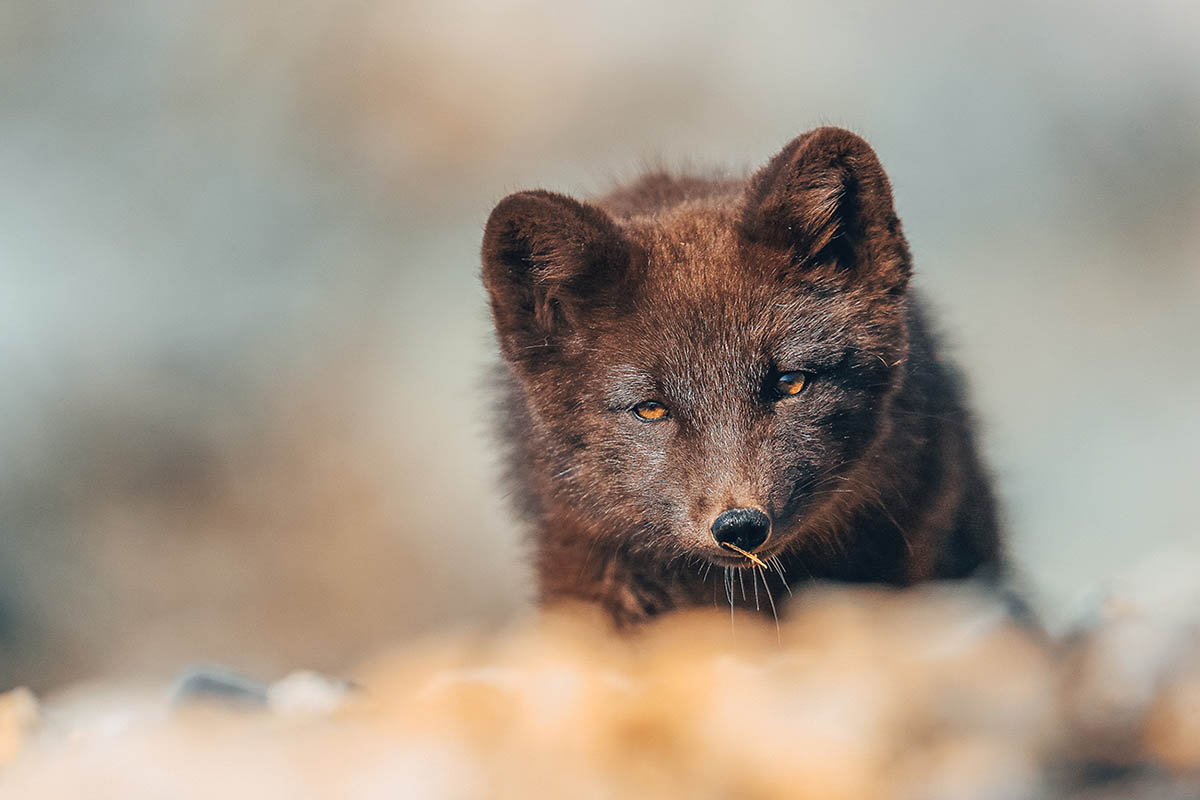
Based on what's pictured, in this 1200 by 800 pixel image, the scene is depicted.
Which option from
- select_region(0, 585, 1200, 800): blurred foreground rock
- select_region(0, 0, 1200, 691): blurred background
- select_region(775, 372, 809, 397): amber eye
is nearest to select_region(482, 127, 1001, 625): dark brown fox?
select_region(775, 372, 809, 397): amber eye

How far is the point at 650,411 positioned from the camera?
3.68 m

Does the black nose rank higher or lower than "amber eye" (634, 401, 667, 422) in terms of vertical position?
lower

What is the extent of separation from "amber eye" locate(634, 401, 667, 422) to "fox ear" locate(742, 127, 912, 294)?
59cm

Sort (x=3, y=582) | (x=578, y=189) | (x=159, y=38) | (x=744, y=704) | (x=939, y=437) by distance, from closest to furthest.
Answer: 1. (x=744, y=704)
2. (x=939, y=437)
3. (x=578, y=189)
4. (x=3, y=582)
5. (x=159, y=38)

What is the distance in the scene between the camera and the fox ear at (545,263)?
3643mm

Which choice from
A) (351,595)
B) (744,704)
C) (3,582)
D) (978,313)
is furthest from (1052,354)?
(3,582)

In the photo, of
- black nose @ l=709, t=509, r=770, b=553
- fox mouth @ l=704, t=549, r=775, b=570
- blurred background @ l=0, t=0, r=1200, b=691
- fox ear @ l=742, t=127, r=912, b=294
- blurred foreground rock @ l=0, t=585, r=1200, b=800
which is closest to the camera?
blurred foreground rock @ l=0, t=585, r=1200, b=800

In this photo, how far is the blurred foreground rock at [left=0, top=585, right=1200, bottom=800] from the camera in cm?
255

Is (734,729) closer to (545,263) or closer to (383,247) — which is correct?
(545,263)

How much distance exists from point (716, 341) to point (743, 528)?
57cm

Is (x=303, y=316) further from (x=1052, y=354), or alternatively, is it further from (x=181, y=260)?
(x=1052, y=354)

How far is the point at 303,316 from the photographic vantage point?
7797 mm

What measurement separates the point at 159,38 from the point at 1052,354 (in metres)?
5.36

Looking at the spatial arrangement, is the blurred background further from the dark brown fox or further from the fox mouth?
the fox mouth
